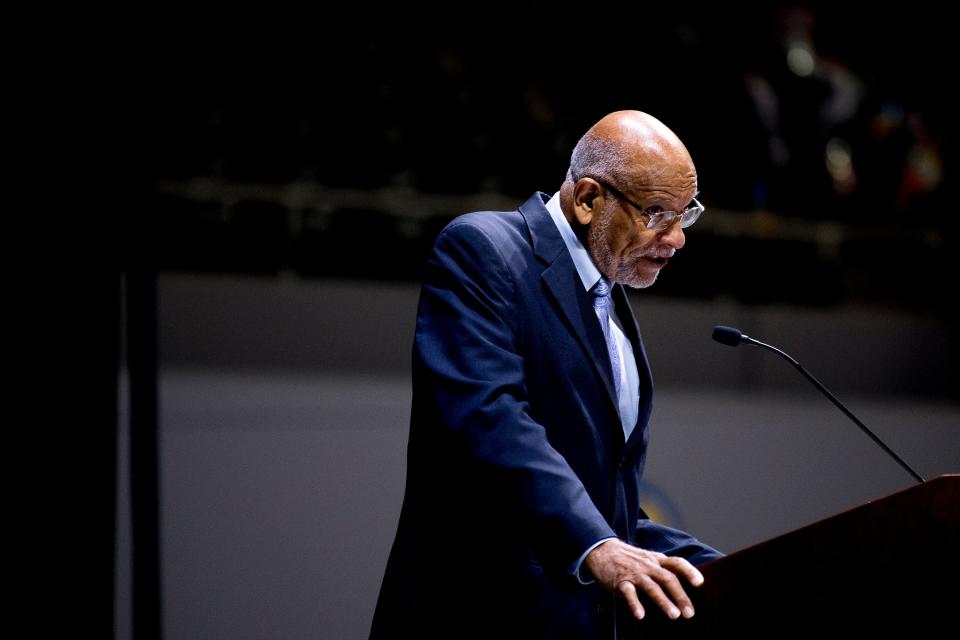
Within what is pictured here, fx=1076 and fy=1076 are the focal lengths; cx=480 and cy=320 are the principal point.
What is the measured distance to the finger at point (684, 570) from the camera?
115cm

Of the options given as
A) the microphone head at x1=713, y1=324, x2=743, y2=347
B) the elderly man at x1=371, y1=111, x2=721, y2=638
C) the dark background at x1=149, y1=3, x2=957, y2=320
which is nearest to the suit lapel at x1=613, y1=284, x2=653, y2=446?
the elderly man at x1=371, y1=111, x2=721, y2=638

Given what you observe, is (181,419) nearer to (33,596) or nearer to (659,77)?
(33,596)

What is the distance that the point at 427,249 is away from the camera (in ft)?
11.6

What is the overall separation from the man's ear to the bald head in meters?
0.03

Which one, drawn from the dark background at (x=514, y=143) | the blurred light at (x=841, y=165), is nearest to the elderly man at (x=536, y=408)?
the dark background at (x=514, y=143)

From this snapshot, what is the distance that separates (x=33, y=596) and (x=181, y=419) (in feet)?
4.26

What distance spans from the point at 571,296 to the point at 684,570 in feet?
1.43

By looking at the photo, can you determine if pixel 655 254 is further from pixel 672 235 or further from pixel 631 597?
pixel 631 597

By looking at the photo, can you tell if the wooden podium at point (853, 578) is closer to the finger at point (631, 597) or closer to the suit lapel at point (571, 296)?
the finger at point (631, 597)

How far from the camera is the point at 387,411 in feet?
9.59

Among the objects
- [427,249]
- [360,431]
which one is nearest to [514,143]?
[427,249]

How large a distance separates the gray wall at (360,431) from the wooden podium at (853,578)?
5.40 ft

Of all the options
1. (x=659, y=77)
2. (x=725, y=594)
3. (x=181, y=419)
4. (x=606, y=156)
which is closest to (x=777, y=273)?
(x=659, y=77)

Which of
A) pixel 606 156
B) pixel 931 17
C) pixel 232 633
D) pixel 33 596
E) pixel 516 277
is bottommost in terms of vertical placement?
pixel 232 633
